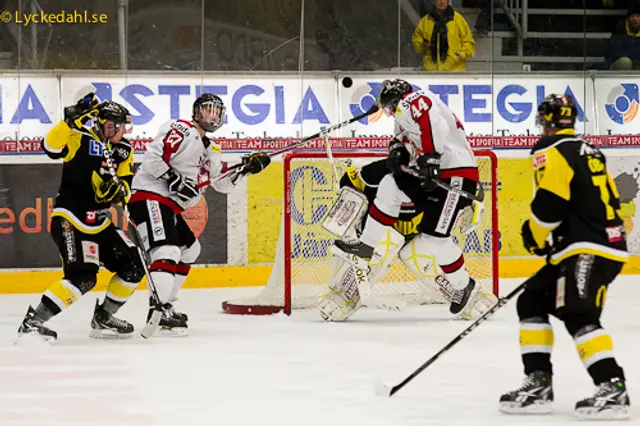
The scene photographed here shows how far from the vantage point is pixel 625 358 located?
520 centimetres

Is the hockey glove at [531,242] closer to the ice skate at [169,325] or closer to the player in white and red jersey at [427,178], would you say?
the player in white and red jersey at [427,178]

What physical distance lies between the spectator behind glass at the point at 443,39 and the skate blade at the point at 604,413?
5.12 m

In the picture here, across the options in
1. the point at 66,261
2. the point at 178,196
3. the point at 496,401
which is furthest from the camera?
the point at 178,196

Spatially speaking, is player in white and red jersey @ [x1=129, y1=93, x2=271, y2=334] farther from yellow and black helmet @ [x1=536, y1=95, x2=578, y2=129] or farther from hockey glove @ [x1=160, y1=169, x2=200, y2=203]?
yellow and black helmet @ [x1=536, y1=95, x2=578, y2=129]

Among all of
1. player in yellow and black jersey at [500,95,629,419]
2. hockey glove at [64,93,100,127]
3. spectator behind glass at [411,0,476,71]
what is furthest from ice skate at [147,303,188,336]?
spectator behind glass at [411,0,476,71]

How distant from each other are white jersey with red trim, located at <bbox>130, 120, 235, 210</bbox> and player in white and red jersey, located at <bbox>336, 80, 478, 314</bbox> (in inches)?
35.9

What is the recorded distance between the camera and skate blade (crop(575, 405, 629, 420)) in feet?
12.5

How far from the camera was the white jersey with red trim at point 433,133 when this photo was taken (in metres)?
6.19

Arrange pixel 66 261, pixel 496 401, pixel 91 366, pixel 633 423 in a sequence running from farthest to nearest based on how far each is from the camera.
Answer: pixel 66 261
pixel 91 366
pixel 496 401
pixel 633 423

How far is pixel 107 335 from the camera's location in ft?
19.5

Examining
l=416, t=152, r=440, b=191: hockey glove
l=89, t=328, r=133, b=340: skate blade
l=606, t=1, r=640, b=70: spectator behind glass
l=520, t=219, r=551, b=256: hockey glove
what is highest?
l=606, t=1, r=640, b=70: spectator behind glass

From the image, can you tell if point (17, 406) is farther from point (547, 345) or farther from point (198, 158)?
point (198, 158)

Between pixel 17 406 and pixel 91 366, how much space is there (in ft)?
2.86

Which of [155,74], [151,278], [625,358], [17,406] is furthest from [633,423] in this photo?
[155,74]
